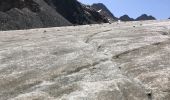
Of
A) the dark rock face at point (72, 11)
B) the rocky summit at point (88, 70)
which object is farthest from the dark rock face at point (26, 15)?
the rocky summit at point (88, 70)

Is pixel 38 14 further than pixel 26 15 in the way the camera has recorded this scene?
Yes

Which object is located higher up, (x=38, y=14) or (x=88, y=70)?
(x=88, y=70)

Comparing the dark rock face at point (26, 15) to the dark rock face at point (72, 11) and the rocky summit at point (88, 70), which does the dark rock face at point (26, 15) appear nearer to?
the dark rock face at point (72, 11)

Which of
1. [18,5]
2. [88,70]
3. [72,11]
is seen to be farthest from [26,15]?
[88,70]

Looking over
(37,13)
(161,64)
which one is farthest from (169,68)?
(37,13)

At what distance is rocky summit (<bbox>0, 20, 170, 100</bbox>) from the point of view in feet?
52.0

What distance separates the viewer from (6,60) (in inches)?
870

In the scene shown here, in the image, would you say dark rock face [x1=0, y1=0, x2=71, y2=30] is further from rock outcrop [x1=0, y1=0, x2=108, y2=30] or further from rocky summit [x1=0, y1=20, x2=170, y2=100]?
rocky summit [x1=0, y1=20, x2=170, y2=100]

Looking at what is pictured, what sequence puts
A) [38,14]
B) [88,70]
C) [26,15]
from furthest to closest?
[38,14] < [26,15] < [88,70]

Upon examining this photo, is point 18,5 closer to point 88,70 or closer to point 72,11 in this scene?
point 72,11

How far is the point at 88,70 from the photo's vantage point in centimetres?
1909

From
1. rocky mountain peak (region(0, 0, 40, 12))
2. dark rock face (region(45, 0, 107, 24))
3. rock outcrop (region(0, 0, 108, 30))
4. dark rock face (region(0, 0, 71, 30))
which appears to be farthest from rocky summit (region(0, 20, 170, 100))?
dark rock face (region(45, 0, 107, 24))

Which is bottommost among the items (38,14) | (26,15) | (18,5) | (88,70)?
(38,14)

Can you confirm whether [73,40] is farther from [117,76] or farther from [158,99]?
[158,99]
